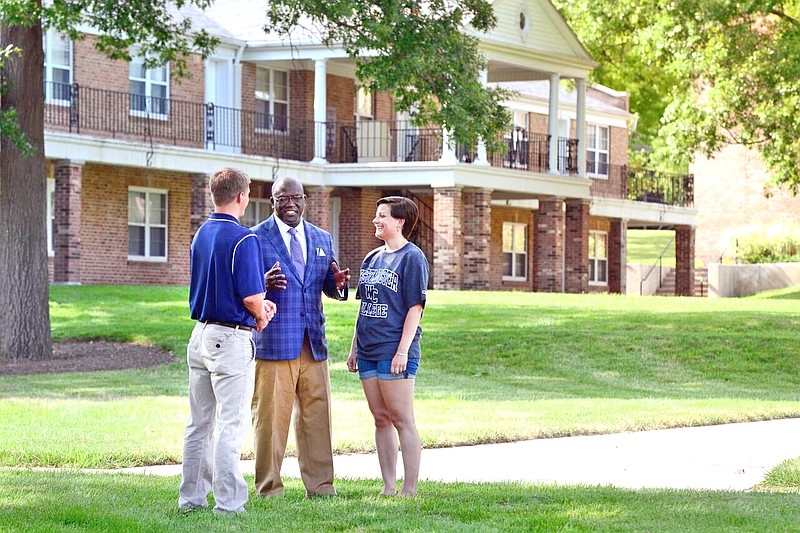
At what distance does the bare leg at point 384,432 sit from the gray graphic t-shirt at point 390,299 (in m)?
0.19

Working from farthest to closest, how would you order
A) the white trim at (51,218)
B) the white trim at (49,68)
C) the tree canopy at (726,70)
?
the white trim at (49,68)
the white trim at (51,218)
the tree canopy at (726,70)

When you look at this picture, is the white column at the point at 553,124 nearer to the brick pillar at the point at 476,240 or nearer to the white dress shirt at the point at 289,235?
the brick pillar at the point at 476,240

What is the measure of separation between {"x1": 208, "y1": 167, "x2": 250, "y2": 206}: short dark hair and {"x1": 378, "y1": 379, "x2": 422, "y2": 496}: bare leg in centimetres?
149

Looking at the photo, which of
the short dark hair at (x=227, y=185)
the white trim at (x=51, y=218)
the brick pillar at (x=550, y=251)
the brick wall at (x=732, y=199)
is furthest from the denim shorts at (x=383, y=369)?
the brick wall at (x=732, y=199)

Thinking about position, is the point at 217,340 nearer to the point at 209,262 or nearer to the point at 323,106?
the point at 209,262

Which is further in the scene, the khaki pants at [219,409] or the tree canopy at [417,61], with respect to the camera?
the tree canopy at [417,61]

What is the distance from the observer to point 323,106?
33.2 metres

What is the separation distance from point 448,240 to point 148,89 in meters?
8.04

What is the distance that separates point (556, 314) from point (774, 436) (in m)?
11.8

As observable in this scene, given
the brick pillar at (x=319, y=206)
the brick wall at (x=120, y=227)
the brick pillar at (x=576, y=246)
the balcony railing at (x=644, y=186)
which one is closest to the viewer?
the brick wall at (x=120, y=227)

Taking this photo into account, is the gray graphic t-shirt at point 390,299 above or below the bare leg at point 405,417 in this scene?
above

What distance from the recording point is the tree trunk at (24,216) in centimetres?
1909

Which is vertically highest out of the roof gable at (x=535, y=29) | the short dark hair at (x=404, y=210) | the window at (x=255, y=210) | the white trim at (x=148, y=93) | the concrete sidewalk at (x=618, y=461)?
the roof gable at (x=535, y=29)

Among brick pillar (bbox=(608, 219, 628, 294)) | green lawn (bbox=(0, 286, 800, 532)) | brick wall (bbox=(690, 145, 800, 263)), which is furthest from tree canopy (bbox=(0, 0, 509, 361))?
brick wall (bbox=(690, 145, 800, 263))
